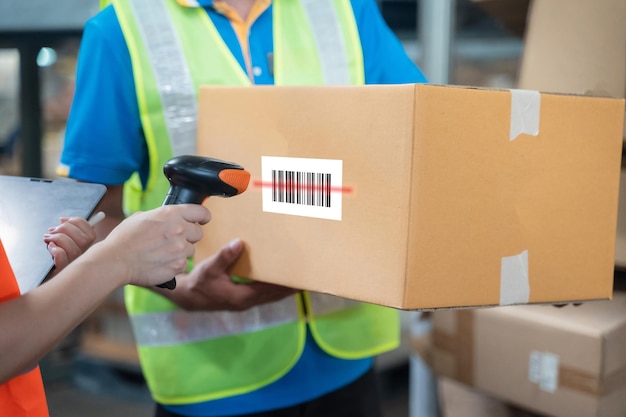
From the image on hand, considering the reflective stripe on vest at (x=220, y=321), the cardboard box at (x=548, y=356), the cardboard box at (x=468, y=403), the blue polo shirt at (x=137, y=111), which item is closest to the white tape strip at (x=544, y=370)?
the cardboard box at (x=548, y=356)

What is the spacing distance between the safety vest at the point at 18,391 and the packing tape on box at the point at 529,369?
2.95ft

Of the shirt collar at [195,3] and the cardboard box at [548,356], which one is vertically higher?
the shirt collar at [195,3]

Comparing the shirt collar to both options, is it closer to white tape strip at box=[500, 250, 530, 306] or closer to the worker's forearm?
the worker's forearm

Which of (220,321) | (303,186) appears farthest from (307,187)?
(220,321)

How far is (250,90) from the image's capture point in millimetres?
1006

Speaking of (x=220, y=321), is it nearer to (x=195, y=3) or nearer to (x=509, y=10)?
(x=195, y=3)

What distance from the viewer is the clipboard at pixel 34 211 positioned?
2.76 ft

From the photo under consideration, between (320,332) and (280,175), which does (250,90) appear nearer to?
(280,175)

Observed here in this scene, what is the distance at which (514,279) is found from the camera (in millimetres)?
913

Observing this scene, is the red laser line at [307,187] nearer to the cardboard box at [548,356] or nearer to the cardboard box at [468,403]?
the cardboard box at [548,356]

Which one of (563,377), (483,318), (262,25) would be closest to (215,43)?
(262,25)

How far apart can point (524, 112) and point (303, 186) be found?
30 centimetres

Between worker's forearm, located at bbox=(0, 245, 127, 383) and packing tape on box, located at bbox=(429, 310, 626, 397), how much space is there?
34.7 inches

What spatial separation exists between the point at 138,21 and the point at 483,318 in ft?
2.93
